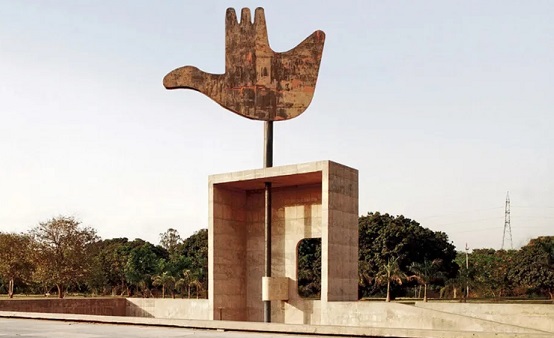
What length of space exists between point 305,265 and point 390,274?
32.2 ft

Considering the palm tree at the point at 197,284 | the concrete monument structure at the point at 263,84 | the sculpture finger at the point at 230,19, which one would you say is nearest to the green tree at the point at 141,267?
the palm tree at the point at 197,284

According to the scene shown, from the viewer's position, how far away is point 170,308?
26.8 meters

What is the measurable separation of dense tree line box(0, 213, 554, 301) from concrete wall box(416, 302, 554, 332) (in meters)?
22.0

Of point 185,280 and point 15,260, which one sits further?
point 185,280

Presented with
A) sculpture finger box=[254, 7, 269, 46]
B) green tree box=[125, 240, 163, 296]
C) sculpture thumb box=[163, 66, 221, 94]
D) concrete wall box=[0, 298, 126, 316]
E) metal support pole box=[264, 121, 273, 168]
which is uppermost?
sculpture finger box=[254, 7, 269, 46]

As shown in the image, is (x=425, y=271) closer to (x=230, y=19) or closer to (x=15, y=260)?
(x=15, y=260)

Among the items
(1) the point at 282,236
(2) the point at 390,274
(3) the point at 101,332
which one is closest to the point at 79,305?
(1) the point at 282,236

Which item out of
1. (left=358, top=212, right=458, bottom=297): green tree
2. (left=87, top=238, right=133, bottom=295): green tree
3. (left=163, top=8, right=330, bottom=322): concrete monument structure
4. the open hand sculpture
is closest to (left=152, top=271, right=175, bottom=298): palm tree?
(left=87, top=238, right=133, bottom=295): green tree

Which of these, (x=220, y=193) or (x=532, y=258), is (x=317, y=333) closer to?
(x=220, y=193)

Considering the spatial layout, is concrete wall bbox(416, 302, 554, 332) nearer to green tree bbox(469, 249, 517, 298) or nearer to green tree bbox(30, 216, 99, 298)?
green tree bbox(30, 216, 99, 298)

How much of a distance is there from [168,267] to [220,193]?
5019 cm

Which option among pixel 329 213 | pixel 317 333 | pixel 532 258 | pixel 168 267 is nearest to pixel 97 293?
pixel 168 267

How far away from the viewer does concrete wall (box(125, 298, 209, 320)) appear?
25016mm

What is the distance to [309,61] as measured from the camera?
79.4 ft
